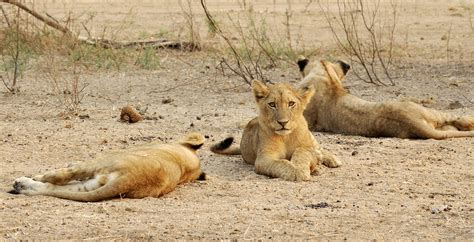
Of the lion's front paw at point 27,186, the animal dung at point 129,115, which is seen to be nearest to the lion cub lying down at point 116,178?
the lion's front paw at point 27,186

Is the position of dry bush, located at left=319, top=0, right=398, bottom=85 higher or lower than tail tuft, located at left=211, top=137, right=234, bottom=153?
lower

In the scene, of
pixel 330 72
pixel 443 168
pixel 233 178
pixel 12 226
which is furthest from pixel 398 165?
pixel 12 226

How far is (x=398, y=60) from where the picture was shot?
12625mm

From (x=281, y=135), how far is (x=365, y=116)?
154 centimetres

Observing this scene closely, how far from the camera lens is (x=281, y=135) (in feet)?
24.6

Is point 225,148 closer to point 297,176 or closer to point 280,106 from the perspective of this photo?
point 280,106

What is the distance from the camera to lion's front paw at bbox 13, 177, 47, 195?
6.37 meters

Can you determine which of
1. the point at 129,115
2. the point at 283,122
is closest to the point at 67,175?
the point at 283,122

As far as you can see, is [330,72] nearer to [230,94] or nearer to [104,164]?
[230,94]

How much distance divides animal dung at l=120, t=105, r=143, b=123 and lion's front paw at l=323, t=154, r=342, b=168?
6.82ft

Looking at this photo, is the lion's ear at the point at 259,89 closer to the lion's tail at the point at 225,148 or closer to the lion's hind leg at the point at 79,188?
the lion's tail at the point at 225,148

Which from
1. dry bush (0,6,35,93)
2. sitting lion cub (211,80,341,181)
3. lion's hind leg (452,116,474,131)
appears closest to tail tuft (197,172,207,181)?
sitting lion cub (211,80,341,181)

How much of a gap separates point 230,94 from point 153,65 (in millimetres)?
1634

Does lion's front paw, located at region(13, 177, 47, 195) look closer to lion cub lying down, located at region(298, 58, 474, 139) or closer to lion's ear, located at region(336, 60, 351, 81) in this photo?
lion cub lying down, located at region(298, 58, 474, 139)
